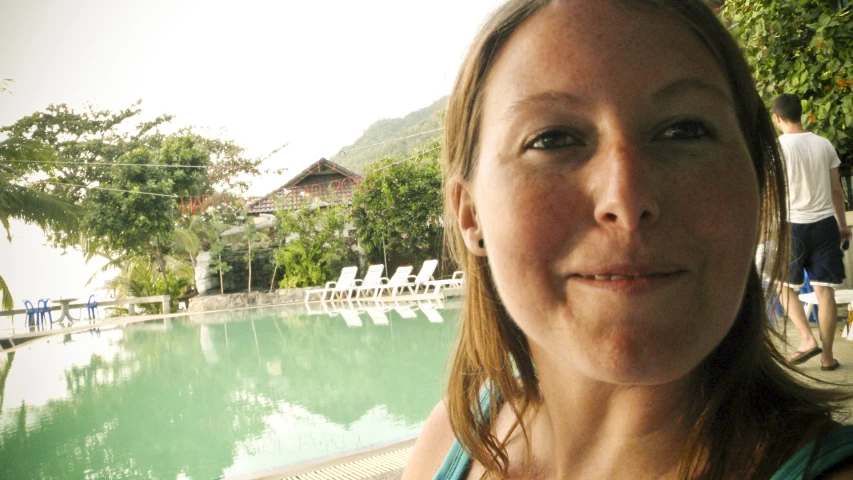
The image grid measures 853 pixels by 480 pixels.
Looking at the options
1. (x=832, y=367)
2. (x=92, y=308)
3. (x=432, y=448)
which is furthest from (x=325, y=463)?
(x=92, y=308)

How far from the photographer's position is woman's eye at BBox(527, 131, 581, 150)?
491 mm

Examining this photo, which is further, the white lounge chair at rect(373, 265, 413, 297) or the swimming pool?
the white lounge chair at rect(373, 265, 413, 297)

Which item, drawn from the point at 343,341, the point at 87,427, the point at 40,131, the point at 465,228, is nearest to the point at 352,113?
the point at 40,131

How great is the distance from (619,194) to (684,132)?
0.29 feet

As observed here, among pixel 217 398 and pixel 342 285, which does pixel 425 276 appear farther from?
pixel 217 398

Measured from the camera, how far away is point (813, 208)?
10.4ft

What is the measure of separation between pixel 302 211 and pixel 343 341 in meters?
10.7

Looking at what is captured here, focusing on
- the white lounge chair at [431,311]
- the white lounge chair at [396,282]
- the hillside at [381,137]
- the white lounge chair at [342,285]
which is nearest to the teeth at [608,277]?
the white lounge chair at [431,311]

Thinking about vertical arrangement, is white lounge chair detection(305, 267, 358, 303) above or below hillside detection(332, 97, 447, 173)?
below

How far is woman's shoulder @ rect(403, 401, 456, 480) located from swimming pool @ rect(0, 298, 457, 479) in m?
1.50

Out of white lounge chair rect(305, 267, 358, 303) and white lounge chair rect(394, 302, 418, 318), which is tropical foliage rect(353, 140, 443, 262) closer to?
white lounge chair rect(305, 267, 358, 303)

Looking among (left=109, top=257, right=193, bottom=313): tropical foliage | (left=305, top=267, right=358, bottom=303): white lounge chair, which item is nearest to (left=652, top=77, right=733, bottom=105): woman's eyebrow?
(left=305, top=267, right=358, bottom=303): white lounge chair

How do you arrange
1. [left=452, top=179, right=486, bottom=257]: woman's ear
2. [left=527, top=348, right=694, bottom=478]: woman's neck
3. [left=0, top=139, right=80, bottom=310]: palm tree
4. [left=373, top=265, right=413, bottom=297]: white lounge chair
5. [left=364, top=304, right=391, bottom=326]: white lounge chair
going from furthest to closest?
[left=373, top=265, right=413, bottom=297]: white lounge chair < [left=0, top=139, right=80, bottom=310]: palm tree < [left=364, top=304, right=391, bottom=326]: white lounge chair < [left=452, top=179, right=486, bottom=257]: woman's ear < [left=527, top=348, right=694, bottom=478]: woman's neck

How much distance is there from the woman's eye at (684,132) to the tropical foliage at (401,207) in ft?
53.2
